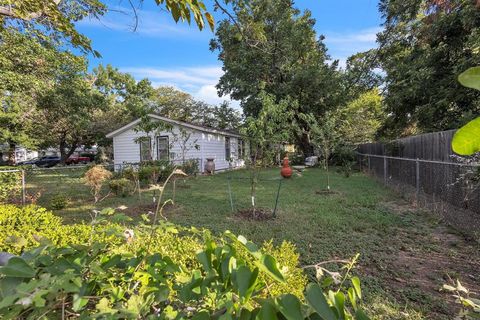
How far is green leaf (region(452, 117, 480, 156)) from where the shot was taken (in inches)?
17.6

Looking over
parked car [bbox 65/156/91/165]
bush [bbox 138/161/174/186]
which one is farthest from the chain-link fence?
parked car [bbox 65/156/91/165]

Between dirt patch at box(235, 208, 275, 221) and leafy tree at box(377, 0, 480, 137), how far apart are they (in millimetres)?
6604

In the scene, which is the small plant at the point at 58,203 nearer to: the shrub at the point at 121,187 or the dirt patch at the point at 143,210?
the dirt patch at the point at 143,210

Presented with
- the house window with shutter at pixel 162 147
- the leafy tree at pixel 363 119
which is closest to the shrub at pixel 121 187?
the house window with shutter at pixel 162 147

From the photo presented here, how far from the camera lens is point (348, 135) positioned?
28.1 meters

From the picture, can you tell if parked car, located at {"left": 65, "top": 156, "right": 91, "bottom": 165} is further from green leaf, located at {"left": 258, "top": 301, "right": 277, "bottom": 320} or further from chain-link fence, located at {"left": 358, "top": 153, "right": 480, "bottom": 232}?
green leaf, located at {"left": 258, "top": 301, "right": 277, "bottom": 320}

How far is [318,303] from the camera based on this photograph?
0.61 meters

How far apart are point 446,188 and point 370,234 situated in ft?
7.67

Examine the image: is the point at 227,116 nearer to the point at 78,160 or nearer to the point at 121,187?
the point at 78,160

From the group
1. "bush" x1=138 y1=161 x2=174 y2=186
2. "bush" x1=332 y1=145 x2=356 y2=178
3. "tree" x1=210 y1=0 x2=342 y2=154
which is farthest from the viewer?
"tree" x1=210 y1=0 x2=342 y2=154

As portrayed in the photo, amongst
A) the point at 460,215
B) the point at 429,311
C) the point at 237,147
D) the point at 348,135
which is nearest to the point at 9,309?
the point at 429,311

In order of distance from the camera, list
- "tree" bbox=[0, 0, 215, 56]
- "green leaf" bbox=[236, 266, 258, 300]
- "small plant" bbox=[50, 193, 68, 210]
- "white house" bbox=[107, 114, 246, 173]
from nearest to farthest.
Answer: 1. "green leaf" bbox=[236, 266, 258, 300]
2. "tree" bbox=[0, 0, 215, 56]
3. "small plant" bbox=[50, 193, 68, 210]
4. "white house" bbox=[107, 114, 246, 173]

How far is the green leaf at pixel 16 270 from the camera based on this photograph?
2.52 feet

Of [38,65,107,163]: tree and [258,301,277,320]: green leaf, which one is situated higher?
[38,65,107,163]: tree
